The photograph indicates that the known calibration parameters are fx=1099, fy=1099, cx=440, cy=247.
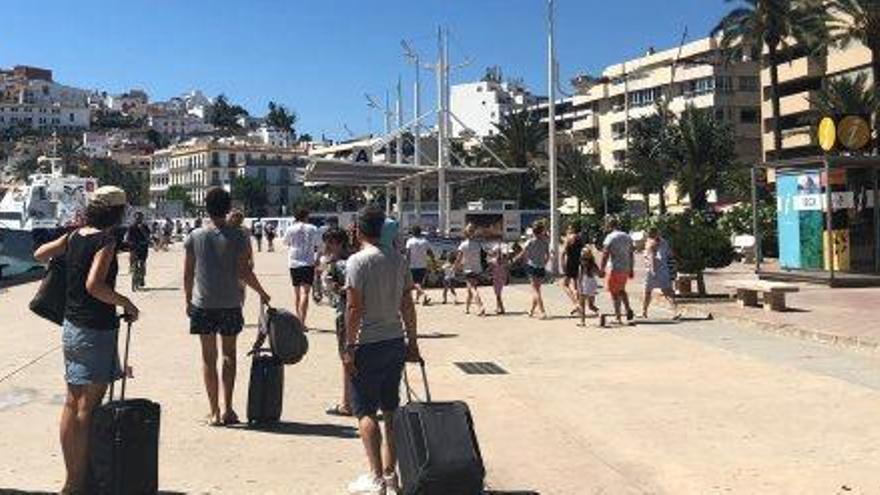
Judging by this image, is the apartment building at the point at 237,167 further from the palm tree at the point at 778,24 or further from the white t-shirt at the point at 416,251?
the white t-shirt at the point at 416,251

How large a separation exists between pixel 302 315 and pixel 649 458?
7742 millimetres

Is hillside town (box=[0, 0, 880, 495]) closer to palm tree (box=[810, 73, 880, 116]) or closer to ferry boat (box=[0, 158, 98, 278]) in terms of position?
ferry boat (box=[0, 158, 98, 278])

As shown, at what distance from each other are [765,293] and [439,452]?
41.0ft

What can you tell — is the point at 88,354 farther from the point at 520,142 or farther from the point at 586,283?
the point at 520,142

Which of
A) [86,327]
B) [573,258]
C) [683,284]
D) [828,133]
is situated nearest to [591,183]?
[828,133]

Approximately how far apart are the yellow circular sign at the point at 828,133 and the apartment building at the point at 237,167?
139 metres

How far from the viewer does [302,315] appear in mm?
14352

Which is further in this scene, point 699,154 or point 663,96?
point 663,96

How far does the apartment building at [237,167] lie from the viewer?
164 meters

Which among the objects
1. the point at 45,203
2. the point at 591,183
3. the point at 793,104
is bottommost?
the point at 45,203

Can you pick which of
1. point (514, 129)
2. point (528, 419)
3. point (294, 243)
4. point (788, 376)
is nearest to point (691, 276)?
point (294, 243)

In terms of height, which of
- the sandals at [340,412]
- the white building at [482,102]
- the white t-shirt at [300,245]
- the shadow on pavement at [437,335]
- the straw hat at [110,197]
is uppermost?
the white building at [482,102]

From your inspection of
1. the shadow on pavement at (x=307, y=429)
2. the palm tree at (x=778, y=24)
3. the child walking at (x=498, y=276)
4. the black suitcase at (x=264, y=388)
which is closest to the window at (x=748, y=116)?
the palm tree at (x=778, y=24)

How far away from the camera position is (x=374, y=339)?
611 cm
